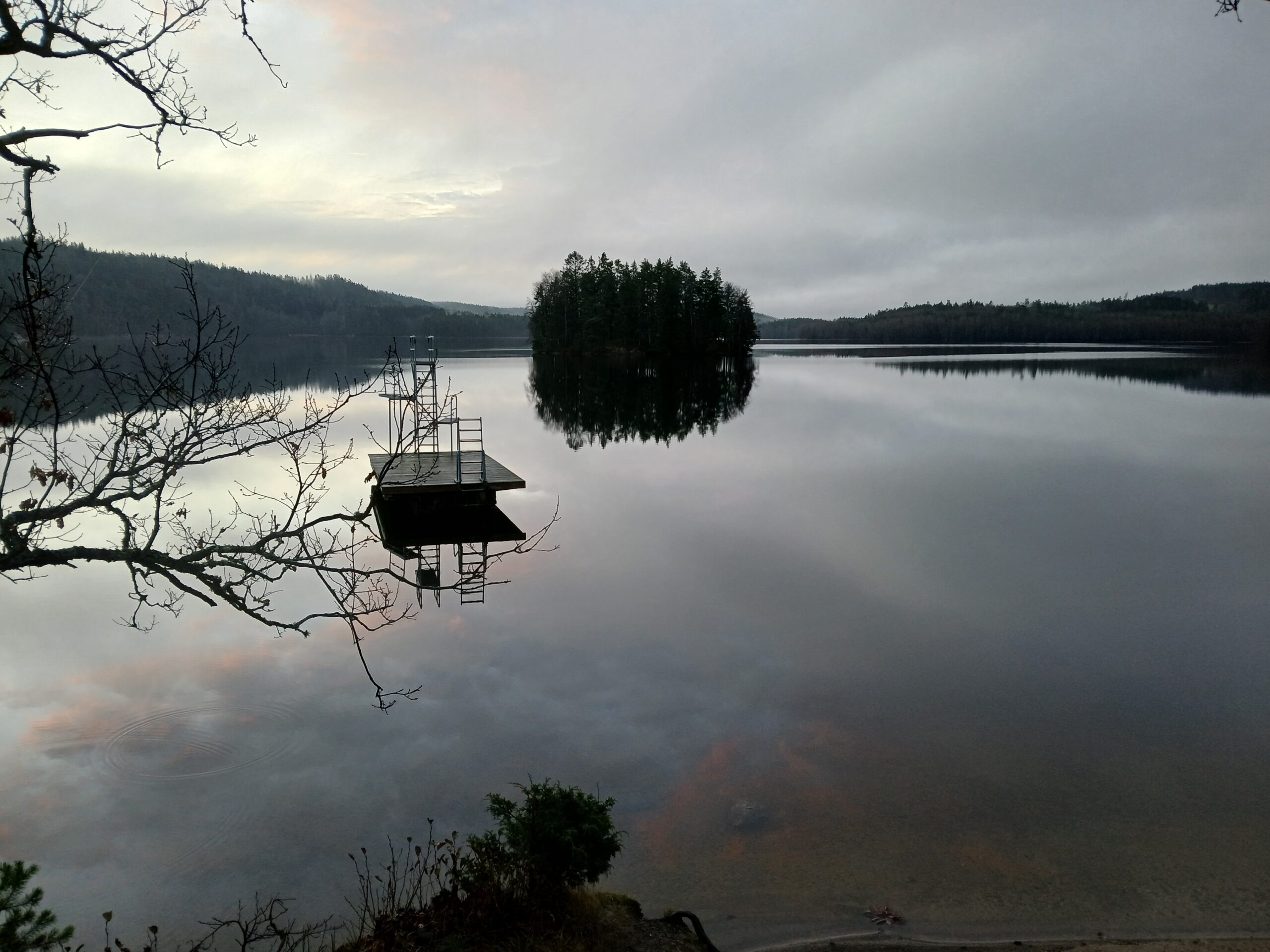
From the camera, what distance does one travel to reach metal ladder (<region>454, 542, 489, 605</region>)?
11.3 metres

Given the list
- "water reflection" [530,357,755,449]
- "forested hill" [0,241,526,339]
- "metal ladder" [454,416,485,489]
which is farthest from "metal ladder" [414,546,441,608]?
"forested hill" [0,241,526,339]

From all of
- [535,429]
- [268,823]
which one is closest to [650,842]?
[268,823]

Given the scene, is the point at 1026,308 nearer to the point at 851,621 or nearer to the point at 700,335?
the point at 700,335

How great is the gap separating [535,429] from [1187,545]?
20.3m

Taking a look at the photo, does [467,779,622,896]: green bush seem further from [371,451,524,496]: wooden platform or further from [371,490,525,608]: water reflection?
[371,451,524,496]: wooden platform

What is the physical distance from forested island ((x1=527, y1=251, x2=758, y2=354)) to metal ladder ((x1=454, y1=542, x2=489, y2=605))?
6209cm

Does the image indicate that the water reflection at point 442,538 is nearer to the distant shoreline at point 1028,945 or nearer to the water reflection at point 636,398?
the distant shoreline at point 1028,945

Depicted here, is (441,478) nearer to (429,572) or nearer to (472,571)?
(429,572)

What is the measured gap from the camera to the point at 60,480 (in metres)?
4.39

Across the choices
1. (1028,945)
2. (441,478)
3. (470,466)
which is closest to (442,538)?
(441,478)

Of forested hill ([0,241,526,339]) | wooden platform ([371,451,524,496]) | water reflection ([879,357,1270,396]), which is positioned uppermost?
forested hill ([0,241,526,339])

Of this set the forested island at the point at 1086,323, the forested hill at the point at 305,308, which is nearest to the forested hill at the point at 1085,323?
the forested island at the point at 1086,323

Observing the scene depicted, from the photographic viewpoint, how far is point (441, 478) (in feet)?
50.8

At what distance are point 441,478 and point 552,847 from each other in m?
11.7
